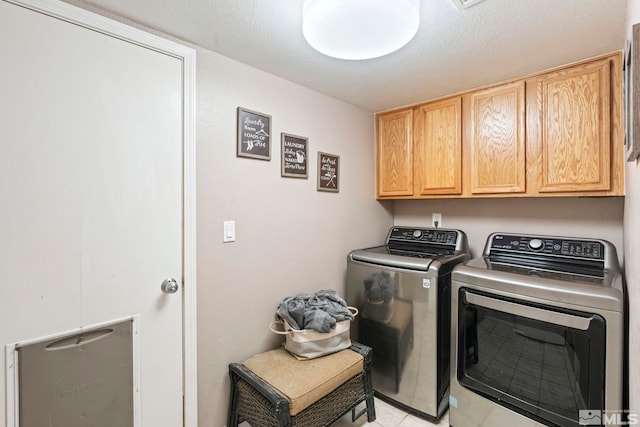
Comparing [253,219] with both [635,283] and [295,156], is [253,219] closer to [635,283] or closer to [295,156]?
[295,156]

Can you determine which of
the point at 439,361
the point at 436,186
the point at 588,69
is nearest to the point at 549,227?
the point at 436,186

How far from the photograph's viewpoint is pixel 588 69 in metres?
1.61

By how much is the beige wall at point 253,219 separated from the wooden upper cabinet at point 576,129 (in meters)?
1.28

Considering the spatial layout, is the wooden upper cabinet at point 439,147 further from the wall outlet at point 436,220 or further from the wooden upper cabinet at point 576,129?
the wooden upper cabinet at point 576,129

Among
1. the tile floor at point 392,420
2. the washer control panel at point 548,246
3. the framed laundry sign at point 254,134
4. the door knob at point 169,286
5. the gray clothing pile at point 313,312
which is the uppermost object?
the framed laundry sign at point 254,134

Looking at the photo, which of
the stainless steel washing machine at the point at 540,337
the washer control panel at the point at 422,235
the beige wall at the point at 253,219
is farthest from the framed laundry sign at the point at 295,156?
the stainless steel washing machine at the point at 540,337

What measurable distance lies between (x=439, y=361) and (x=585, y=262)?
997mm

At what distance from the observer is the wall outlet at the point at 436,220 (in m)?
2.47

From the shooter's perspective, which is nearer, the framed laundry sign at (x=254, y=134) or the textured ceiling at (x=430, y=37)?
the textured ceiling at (x=430, y=37)

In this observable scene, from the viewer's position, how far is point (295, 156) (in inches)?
76.3

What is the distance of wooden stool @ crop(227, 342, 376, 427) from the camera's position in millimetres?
1354

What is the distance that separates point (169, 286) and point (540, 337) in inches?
70.6

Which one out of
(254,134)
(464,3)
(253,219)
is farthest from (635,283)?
(254,134)

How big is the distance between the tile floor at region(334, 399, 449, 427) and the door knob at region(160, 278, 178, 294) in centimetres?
128
